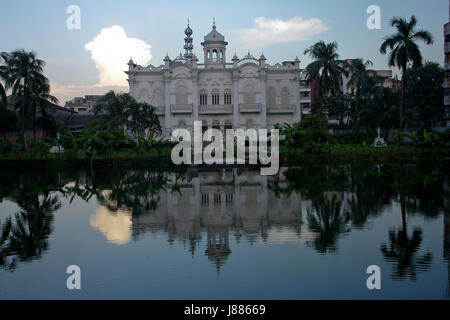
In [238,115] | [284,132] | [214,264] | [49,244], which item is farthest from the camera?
[238,115]

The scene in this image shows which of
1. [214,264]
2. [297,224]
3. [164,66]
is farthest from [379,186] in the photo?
[164,66]

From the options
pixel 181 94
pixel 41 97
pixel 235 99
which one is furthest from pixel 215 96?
pixel 41 97

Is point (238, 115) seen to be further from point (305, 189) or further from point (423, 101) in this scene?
point (305, 189)

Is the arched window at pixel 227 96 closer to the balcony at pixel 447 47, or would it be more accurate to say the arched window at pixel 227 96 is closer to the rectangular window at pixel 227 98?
the rectangular window at pixel 227 98

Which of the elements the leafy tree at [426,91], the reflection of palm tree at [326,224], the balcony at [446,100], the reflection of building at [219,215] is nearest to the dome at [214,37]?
the leafy tree at [426,91]

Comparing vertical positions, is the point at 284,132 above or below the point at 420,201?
above

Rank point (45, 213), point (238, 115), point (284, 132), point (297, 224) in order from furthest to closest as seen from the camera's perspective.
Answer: point (238, 115) < point (284, 132) < point (45, 213) < point (297, 224)

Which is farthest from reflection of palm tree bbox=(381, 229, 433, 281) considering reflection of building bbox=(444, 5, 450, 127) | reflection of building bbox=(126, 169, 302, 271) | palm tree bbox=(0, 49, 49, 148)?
reflection of building bbox=(444, 5, 450, 127)

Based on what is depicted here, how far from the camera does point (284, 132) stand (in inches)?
1289

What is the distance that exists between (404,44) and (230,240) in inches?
1218

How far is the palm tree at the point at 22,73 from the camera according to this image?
3591 centimetres

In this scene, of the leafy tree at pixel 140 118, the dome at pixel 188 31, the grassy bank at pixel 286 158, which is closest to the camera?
the grassy bank at pixel 286 158
